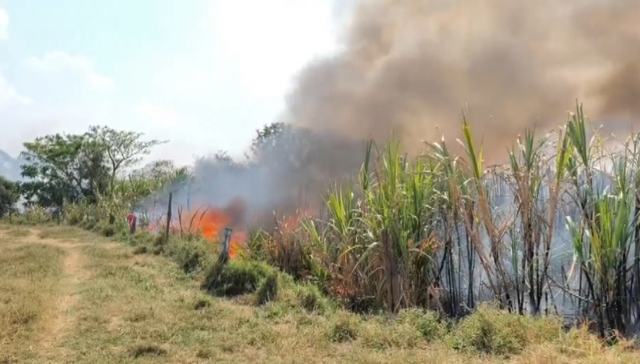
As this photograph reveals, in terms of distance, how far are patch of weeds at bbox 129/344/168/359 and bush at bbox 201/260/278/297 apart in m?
2.72

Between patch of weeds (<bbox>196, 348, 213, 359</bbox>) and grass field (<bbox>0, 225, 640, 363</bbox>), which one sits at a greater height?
grass field (<bbox>0, 225, 640, 363</bbox>)

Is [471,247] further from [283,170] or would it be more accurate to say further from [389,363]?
[283,170]

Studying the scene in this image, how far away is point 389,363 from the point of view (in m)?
4.07

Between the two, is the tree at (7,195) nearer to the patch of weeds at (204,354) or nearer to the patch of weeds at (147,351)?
the patch of weeds at (147,351)

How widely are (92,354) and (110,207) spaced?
15.9 meters

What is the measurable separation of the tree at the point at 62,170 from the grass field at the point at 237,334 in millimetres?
27468

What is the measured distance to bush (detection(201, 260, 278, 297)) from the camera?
770 cm

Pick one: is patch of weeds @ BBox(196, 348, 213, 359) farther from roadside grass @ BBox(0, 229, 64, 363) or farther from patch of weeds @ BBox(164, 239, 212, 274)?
patch of weeds @ BBox(164, 239, 212, 274)

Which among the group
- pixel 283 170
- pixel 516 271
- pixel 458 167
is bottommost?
pixel 516 271

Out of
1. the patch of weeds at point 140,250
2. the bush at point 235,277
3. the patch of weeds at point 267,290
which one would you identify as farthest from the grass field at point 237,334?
the patch of weeds at point 140,250

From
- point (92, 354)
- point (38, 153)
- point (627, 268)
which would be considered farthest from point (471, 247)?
point (38, 153)

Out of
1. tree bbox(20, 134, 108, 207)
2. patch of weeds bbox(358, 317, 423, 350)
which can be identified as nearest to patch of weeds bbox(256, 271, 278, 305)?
patch of weeds bbox(358, 317, 423, 350)

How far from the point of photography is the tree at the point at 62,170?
109 ft

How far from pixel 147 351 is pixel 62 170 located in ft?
105
